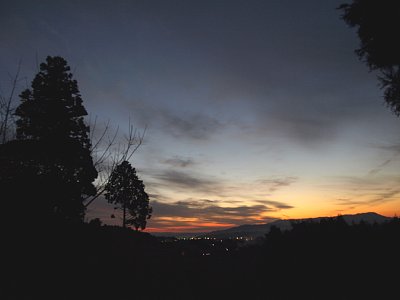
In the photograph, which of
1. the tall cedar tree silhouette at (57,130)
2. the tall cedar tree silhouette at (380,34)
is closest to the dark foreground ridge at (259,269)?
the tall cedar tree silhouette at (380,34)

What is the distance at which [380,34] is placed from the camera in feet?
32.1

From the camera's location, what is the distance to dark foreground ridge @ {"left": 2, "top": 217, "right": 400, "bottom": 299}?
8242 mm

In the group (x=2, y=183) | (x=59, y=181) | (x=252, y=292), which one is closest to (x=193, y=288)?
(x=252, y=292)

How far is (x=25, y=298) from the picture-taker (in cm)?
800

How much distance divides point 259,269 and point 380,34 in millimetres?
10372

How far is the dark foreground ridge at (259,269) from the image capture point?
27.0ft

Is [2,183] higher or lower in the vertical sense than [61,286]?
higher

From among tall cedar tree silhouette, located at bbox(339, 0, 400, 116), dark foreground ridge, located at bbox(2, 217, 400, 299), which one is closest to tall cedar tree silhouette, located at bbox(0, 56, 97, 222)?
dark foreground ridge, located at bbox(2, 217, 400, 299)

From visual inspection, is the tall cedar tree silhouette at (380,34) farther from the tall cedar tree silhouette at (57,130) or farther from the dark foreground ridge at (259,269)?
the tall cedar tree silhouette at (57,130)

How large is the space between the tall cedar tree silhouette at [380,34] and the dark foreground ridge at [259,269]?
4.53m

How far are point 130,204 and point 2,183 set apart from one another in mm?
37034

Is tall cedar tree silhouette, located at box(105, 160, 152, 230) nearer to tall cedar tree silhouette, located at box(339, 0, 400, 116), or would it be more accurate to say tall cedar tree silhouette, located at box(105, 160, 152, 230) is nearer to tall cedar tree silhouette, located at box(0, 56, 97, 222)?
tall cedar tree silhouette, located at box(0, 56, 97, 222)

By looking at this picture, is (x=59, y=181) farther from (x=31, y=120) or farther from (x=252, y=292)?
(x=252, y=292)

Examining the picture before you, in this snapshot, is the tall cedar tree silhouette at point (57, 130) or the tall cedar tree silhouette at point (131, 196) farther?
the tall cedar tree silhouette at point (131, 196)
